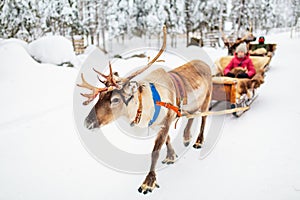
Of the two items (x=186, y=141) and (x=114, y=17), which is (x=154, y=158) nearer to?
(x=186, y=141)

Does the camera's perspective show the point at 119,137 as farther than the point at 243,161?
Yes

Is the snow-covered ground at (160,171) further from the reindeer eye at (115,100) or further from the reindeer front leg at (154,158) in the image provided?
the reindeer eye at (115,100)

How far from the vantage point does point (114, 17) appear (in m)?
22.1

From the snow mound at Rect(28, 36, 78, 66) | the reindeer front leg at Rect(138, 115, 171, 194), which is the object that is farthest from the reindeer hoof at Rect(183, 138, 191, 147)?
the snow mound at Rect(28, 36, 78, 66)

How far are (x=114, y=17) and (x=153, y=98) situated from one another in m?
21.2

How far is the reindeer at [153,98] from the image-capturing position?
234 centimetres

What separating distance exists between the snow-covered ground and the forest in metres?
7.67

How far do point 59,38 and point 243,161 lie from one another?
9261mm

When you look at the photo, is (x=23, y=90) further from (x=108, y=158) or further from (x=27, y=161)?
(x=108, y=158)

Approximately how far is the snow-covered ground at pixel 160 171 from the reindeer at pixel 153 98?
1.34 ft

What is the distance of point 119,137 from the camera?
4355 mm

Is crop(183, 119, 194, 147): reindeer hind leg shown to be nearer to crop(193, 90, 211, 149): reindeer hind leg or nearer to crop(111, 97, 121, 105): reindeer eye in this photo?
crop(193, 90, 211, 149): reindeer hind leg

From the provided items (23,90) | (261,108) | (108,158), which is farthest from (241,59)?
(23,90)

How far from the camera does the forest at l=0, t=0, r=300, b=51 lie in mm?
15947
